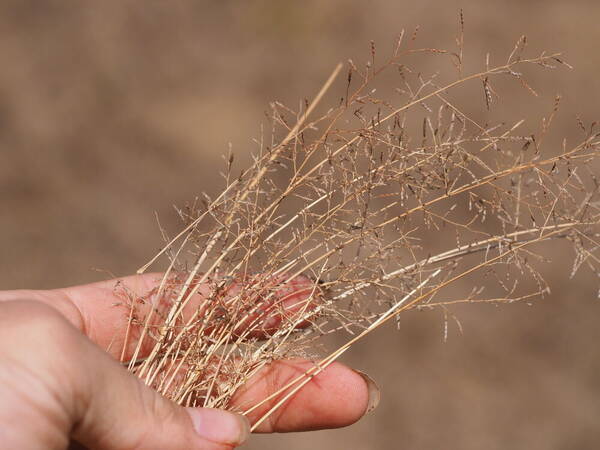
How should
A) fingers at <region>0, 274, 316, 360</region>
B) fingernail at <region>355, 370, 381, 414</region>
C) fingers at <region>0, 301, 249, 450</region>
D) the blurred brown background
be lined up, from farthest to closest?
1. the blurred brown background
2. fingernail at <region>355, 370, 381, 414</region>
3. fingers at <region>0, 274, 316, 360</region>
4. fingers at <region>0, 301, 249, 450</region>

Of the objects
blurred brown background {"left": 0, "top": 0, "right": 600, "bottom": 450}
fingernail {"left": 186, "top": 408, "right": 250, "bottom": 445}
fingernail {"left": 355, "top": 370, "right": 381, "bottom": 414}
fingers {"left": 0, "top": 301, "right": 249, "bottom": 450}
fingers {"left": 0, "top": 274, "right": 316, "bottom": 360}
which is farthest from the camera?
blurred brown background {"left": 0, "top": 0, "right": 600, "bottom": 450}

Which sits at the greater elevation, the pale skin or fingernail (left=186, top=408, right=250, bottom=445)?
the pale skin

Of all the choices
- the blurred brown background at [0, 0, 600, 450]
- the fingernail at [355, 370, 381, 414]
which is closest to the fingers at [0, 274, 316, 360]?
the fingernail at [355, 370, 381, 414]

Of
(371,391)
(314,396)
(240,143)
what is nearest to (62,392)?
(314,396)

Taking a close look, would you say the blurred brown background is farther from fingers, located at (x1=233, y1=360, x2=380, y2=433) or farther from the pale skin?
the pale skin

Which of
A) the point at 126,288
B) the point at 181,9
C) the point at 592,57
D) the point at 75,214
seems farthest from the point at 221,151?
the point at 592,57

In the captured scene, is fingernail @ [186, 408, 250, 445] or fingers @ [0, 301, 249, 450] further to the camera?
fingernail @ [186, 408, 250, 445]

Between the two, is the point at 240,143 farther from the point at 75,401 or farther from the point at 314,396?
the point at 75,401

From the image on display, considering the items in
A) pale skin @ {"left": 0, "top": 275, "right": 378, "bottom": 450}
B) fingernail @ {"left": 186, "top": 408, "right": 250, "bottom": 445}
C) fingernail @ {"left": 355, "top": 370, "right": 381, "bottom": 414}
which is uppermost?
pale skin @ {"left": 0, "top": 275, "right": 378, "bottom": 450}
